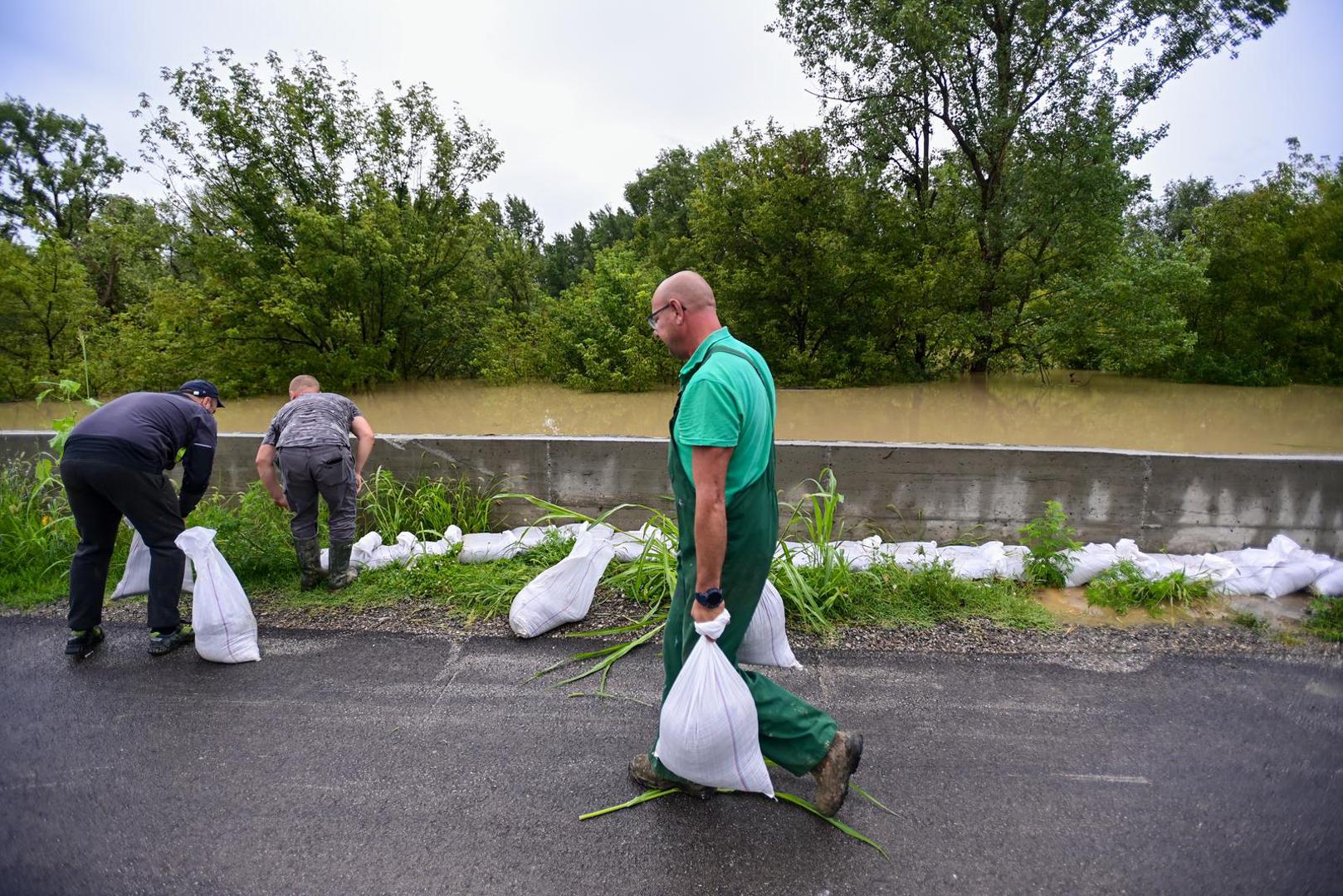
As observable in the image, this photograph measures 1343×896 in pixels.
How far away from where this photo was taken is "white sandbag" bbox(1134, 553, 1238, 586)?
178 inches

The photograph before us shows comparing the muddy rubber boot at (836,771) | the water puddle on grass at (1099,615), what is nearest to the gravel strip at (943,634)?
the water puddle on grass at (1099,615)

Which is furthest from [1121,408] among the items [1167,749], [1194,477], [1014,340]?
[1167,749]

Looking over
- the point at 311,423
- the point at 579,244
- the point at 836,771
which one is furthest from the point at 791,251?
the point at 579,244

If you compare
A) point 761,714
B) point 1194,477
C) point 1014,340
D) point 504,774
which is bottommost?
point 504,774

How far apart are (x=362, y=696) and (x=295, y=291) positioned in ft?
44.8

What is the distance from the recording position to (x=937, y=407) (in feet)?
53.0

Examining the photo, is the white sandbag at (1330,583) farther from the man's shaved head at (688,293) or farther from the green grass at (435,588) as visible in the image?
the green grass at (435,588)

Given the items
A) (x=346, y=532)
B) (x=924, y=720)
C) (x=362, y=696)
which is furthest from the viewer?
(x=346, y=532)

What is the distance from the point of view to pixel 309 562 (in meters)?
4.66

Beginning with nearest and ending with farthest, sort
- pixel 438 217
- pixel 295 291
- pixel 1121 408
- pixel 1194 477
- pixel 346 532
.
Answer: pixel 346 532
pixel 1194 477
pixel 295 291
pixel 1121 408
pixel 438 217

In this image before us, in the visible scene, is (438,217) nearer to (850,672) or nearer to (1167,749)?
(850,672)

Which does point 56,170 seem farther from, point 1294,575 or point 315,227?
point 1294,575

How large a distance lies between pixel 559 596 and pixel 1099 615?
3355mm

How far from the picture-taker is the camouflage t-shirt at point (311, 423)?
4.47 m
